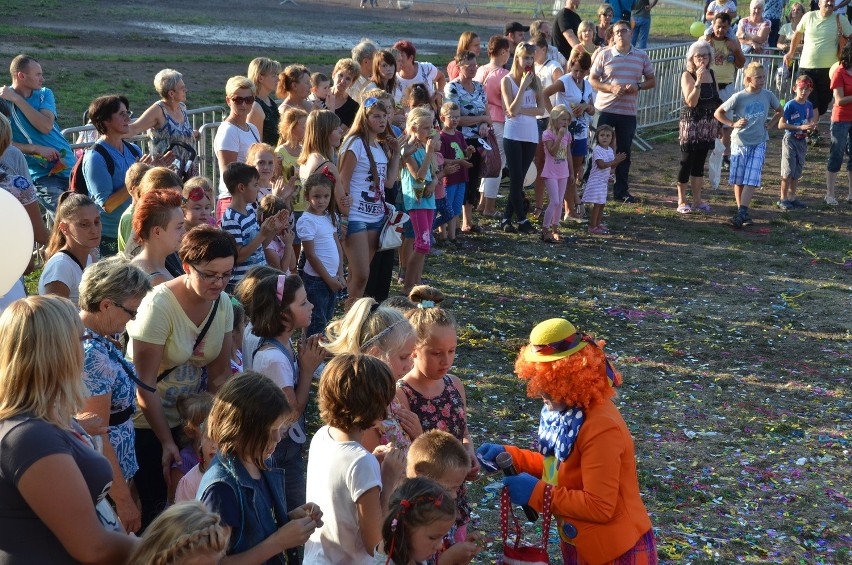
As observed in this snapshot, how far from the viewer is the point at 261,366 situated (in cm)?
468

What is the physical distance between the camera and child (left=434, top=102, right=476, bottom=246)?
1012 centimetres

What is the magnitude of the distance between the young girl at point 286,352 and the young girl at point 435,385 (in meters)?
0.51

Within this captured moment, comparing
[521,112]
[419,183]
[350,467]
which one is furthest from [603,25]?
[350,467]

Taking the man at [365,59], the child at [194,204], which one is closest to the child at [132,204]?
the child at [194,204]

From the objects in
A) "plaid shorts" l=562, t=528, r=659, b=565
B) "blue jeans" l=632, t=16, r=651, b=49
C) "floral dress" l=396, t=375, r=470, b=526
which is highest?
"blue jeans" l=632, t=16, r=651, b=49

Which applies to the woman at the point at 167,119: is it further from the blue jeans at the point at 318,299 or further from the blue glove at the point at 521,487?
the blue glove at the point at 521,487

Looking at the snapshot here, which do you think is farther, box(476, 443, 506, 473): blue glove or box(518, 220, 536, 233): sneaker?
box(518, 220, 536, 233): sneaker

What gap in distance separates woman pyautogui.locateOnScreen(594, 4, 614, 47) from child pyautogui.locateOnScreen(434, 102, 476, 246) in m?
5.86

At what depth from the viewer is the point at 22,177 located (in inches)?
271

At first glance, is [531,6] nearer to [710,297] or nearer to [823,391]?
[710,297]

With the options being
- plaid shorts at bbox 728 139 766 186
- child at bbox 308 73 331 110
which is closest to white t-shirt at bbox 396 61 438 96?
child at bbox 308 73 331 110

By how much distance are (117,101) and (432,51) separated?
1941 centimetres

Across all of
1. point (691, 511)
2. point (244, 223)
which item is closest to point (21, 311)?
point (244, 223)

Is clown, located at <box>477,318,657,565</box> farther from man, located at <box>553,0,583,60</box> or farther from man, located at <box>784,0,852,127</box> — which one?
man, located at <box>784,0,852,127</box>
